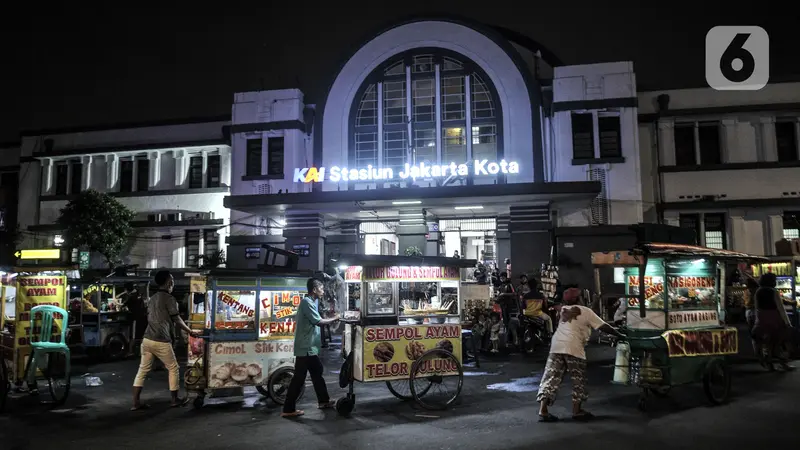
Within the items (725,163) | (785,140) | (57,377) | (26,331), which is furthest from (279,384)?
(785,140)

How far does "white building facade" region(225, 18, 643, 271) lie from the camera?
22.0 metres

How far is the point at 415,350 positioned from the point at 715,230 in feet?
61.4

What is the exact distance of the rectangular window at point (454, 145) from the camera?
23431 mm

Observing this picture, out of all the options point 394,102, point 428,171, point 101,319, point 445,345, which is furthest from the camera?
point 394,102

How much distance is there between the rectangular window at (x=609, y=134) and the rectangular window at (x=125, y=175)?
22.4 m

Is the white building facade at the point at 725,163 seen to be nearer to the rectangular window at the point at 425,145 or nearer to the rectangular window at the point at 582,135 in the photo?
the rectangular window at the point at 582,135

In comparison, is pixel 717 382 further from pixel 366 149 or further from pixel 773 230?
pixel 366 149

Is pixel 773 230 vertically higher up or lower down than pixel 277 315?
higher up

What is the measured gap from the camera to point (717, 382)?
962 cm

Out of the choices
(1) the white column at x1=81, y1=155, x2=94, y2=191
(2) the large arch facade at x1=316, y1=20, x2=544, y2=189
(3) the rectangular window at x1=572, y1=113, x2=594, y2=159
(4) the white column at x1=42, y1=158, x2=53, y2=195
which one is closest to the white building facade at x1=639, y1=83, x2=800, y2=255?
(3) the rectangular window at x1=572, y1=113, x2=594, y2=159

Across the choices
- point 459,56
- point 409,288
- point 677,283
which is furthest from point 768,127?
point 409,288

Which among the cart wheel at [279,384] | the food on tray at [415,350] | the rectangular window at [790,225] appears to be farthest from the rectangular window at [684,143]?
the cart wheel at [279,384]

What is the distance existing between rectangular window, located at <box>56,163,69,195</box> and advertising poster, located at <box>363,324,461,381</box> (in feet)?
85.1

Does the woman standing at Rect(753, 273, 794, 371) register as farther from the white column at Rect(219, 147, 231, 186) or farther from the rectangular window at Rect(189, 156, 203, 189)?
the rectangular window at Rect(189, 156, 203, 189)
